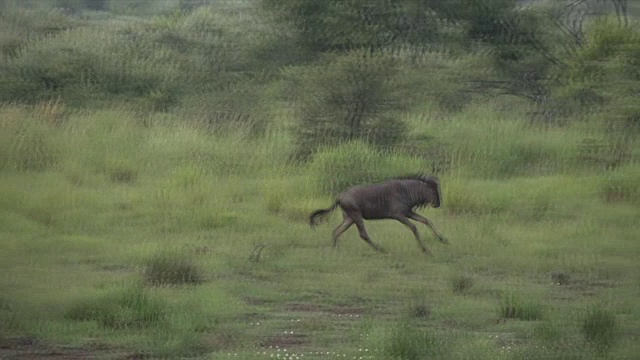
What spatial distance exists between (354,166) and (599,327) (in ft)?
5.84

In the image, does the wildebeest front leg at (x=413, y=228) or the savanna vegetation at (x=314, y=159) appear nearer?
the savanna vegetation at (x=314, y=159)

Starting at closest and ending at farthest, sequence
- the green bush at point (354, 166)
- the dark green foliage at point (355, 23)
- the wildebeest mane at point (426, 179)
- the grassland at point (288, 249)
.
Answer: the grassland at point (288, 249), the wildebeest mane at point (426, 179), the green bush at point (354, 166), the dark green foliage at point (355, 23)

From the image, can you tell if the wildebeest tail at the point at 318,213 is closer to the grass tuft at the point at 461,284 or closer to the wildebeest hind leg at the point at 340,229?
the wildebeest hind leg at the point at 340,229

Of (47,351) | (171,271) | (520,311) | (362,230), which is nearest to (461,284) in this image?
(520,311)

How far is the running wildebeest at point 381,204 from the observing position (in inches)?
303

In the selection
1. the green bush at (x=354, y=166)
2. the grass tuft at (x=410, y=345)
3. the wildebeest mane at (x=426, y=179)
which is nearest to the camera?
the grass tuft at (x=410, y=345)

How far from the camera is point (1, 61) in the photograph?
7.99 meters

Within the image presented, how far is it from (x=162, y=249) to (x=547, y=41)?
2687 millimetres

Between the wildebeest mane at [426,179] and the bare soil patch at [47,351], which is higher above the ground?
the wildebeest mane at [426,179]

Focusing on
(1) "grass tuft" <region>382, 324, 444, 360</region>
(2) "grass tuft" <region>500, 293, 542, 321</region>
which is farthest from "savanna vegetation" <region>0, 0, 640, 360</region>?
(1) "grass tuft" <region>382, 324, 444, 360</region>

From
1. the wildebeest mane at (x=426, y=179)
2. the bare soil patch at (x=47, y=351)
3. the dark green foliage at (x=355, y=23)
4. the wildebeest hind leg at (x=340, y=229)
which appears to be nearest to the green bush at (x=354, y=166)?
the wildebeest mane at (x=426, y=179)

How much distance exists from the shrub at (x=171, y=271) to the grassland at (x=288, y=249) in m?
0.01

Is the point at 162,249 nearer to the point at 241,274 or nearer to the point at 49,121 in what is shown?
the point at 241,274

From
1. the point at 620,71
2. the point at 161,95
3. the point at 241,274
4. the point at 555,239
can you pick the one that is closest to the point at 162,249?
the point at 241,274
